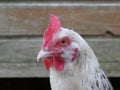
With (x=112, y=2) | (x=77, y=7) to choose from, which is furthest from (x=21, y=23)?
(x=112, y=2)

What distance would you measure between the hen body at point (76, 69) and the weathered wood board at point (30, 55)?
3.61ft

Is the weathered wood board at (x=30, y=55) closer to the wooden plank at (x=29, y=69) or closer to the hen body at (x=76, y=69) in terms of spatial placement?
the wooden plank at (x=29, y=69)

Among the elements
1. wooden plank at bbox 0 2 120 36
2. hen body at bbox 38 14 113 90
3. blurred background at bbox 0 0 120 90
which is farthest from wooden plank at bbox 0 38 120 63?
hen body at bbox 38 14 113 90

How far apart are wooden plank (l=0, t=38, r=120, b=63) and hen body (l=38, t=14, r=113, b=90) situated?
3.61 feet

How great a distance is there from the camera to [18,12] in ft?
11.5

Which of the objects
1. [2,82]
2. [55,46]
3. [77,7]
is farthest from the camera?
[2,82]

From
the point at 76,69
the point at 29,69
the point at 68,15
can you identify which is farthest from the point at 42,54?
the point at 29,69

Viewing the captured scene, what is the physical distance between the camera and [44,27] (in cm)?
353

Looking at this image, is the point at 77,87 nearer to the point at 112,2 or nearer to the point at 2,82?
the point at 112,2

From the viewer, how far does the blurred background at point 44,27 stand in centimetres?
350

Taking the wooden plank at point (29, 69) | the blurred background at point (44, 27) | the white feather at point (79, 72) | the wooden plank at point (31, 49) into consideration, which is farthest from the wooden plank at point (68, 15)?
the white feather at point (79, 72)

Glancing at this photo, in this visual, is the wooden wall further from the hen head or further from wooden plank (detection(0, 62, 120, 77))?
the hen head

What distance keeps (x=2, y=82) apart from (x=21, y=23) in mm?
953

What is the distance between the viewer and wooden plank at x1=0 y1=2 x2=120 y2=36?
3492 millimetres
